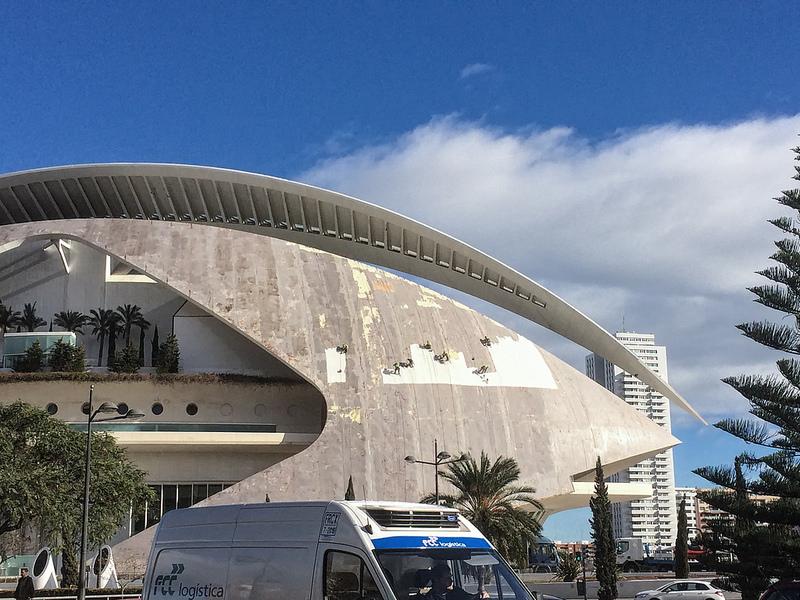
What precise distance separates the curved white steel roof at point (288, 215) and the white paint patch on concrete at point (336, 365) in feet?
35.6

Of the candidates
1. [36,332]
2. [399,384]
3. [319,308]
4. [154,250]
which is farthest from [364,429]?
[36,332]

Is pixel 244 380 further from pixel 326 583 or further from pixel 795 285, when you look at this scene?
pixel 326 583

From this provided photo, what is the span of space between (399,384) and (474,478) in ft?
28.2

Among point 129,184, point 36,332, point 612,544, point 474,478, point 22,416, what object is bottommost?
point 612,544

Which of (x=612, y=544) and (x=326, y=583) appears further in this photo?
(x=612, y=544)

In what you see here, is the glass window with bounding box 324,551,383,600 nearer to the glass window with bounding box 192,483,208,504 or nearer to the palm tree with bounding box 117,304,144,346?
the glass window with bounding box 192,483,208,504

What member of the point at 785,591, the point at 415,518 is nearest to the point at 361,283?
the point at 785,591

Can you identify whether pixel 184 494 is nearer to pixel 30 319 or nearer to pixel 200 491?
pixel 200 491

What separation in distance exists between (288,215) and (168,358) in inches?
498

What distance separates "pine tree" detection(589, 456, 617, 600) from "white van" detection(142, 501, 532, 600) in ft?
83.1

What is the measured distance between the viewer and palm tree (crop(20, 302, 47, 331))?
4434 centimetres

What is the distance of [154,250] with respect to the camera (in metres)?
42.4

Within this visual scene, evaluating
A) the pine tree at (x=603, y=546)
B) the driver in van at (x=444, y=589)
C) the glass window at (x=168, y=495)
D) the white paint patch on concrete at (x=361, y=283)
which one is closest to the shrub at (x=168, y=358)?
the glass window at (x=168, y=495)

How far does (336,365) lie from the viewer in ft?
132
